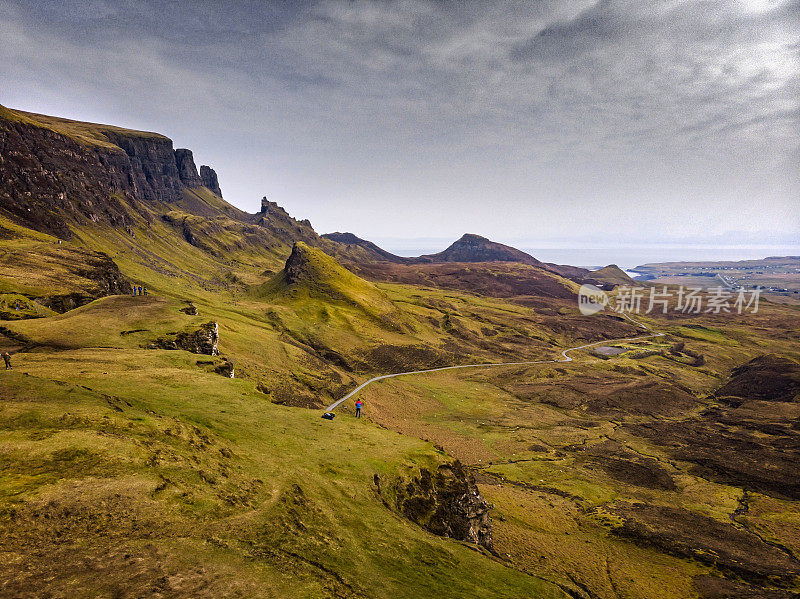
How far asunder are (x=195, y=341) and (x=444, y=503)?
144 feet

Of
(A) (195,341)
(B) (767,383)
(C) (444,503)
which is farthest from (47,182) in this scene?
(B) (767,383)

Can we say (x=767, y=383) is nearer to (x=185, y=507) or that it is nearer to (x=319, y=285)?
(x=319, y=285)

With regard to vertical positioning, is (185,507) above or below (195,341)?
below

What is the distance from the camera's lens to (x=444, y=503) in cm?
3791

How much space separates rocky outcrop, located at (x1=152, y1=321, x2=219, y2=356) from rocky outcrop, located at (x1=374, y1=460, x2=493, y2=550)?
38102mm

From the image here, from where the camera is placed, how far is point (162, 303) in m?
68.0

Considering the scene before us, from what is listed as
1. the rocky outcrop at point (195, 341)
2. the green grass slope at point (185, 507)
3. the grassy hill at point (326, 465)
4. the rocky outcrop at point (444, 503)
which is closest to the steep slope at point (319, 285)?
the grassy hill at point (326, 465)

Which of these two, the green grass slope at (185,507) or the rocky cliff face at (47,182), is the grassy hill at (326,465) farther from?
the rocky cliff face at (47,182)

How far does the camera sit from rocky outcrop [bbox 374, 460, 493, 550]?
34.9 metres

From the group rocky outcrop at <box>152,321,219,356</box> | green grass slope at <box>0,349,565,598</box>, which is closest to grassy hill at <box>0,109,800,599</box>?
green grass slope at <box>0,349,565,598</box>

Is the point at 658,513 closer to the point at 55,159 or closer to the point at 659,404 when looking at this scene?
the point at 659,404

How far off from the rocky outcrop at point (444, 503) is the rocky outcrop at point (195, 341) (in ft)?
125

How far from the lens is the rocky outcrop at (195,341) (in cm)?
5390

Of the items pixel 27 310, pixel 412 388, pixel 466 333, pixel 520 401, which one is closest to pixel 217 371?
pixel 27 310
